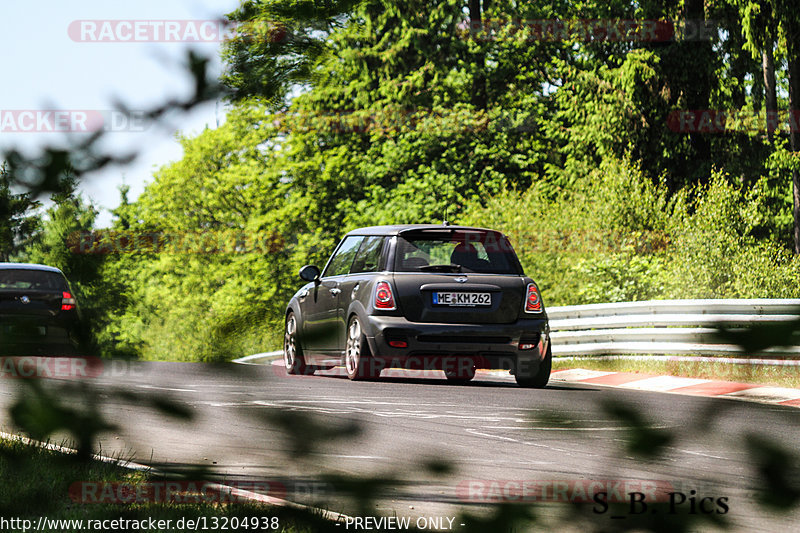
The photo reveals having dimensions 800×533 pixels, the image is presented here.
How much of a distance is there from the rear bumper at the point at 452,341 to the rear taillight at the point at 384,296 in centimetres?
11

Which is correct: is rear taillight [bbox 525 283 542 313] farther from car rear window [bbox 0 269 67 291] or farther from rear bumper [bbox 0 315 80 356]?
rear bumper [bbox 0 315 80 356]

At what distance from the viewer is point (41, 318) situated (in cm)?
222

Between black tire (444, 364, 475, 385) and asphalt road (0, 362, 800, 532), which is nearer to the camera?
asphalt road (0, 362, 800, 532)

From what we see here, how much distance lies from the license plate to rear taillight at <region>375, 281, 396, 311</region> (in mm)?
424

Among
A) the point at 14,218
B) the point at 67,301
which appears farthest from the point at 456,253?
the point at 67,301

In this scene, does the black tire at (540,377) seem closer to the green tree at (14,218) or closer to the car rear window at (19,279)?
the car rear window at (19,279)

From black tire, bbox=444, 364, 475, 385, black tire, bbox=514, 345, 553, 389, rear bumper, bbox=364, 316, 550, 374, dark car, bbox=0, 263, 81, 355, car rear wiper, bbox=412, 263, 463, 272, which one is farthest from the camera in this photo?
black tire, bbox=444, 364, 475, 385

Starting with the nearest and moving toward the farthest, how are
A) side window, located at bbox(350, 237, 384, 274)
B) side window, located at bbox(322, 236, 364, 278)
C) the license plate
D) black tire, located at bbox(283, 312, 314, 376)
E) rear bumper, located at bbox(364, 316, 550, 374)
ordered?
1. black tire, located at bbox(283, 312, 314, 376)
2. side window, located at bbox(322, 236, 364, 278)
3. side window, located at bbox(350, 237, 384, 274)
4. rear bumper, located at bbox(364, 316, 550, 374)
5. the license plate

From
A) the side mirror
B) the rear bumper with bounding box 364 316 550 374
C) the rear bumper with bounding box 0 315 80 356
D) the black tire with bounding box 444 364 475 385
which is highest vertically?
the rear bumper with bounding box 0 315 80 356

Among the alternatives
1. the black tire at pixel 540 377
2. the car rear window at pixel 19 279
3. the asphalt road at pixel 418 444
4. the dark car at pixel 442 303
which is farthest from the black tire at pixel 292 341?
the black tire at pixel 540 377

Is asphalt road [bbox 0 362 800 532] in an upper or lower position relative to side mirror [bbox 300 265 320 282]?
upper

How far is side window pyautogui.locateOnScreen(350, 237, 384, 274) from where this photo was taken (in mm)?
10148

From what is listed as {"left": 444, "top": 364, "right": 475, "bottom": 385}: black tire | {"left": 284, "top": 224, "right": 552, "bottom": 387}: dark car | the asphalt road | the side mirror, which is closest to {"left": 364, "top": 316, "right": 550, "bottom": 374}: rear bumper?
{"left": 284, "top": 224, "right": 552, "bottom": 387}: dark car

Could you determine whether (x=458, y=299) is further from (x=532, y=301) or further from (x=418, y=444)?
(x=418, y=444)
